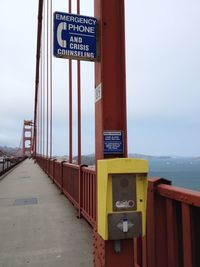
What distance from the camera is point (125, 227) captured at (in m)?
2.49

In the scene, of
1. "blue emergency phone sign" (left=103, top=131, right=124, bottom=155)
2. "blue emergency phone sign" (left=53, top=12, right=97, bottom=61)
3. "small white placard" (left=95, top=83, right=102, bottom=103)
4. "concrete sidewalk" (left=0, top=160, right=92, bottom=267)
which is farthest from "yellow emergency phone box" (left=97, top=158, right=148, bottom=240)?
"concrete sidewalk" (left=0, top=160, right=92, bottom=267)

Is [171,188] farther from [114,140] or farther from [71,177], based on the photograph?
[71,177]

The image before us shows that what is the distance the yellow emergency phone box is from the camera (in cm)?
248

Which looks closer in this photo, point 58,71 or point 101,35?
point 101,35

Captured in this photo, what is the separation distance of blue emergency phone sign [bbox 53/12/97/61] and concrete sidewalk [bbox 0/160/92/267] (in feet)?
7.86

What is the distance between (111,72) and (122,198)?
1202 millimetres

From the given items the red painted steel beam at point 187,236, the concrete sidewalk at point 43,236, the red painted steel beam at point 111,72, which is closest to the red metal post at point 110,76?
the red painted steel beam at point 111,72

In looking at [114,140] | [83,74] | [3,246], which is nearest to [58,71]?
[83,74]

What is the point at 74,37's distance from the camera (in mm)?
3086

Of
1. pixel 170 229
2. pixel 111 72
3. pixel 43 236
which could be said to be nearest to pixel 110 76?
pixel 111 72

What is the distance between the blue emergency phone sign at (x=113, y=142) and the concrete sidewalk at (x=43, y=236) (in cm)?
158

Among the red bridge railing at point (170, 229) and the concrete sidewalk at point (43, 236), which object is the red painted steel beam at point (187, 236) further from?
the concrete sidewalk at point (43, 236)

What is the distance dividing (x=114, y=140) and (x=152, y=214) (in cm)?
75

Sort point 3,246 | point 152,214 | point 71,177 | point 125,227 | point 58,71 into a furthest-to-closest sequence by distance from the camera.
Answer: point 58,71
point 71,177
point 3,246
point 152,214
point 125,227
